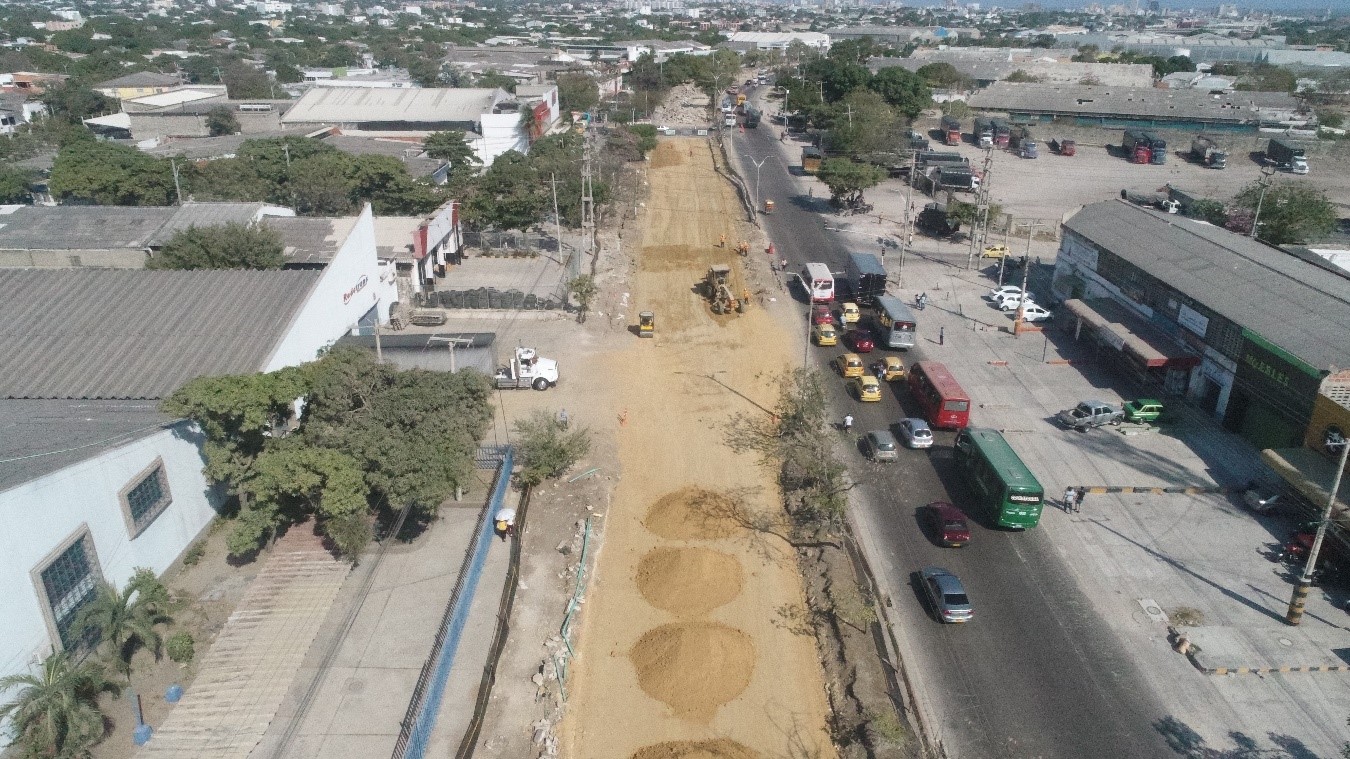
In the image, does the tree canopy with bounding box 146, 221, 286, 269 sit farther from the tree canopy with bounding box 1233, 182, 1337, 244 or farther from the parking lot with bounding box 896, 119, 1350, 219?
the tree canopy with bounding box 1233, 182, 1337, 244

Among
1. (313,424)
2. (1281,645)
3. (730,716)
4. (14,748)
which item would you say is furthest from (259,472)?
(1281,645)

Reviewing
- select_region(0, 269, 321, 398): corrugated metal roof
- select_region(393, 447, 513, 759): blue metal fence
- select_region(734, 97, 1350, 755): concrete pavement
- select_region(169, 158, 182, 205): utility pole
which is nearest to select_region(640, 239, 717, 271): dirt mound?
select_region(734, 97, 1350, 755): concrete pavement

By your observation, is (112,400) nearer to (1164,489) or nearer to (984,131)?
(1164,489)

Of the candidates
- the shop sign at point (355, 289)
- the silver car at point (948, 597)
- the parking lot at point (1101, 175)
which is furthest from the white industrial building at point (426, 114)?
the silver car at point (948, 597)

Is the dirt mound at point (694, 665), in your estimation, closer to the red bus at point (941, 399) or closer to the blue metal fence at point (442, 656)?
the blue metal fence at point (442, 656)

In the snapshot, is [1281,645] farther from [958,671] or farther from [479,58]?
[479,58]

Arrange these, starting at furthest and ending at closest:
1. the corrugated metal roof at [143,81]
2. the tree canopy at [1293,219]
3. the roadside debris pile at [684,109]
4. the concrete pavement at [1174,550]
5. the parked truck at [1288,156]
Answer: the corrugated metal roof at [143,81] < the roadside debris pile at [684,109] < the parked truck at [1288,156] < the tree canopy at [1293,219] < the concrete pavement at [1174,550]
